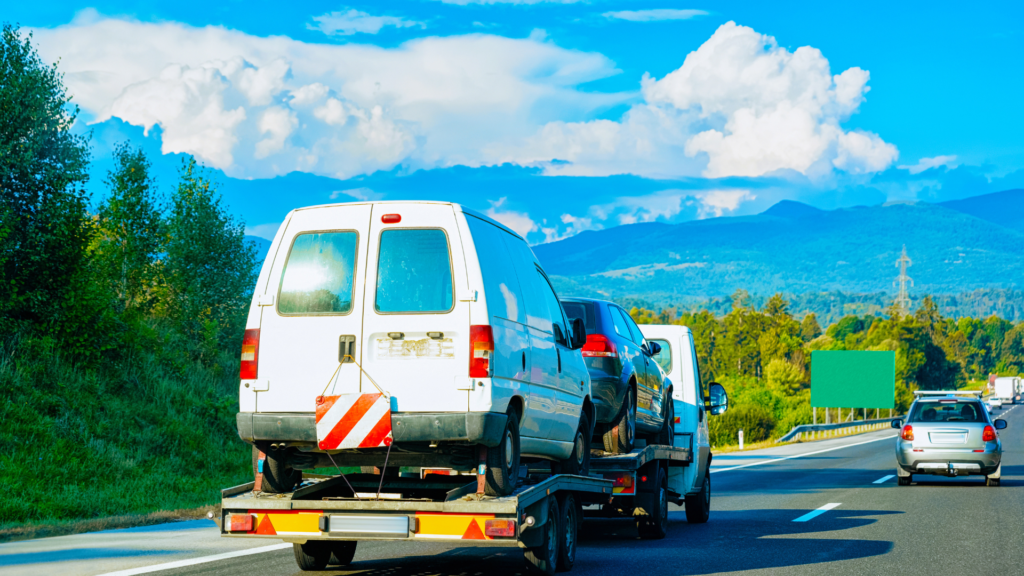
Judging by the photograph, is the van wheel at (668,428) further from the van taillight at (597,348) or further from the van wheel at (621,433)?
the van taillight at (597,348)

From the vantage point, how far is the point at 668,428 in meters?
12.7

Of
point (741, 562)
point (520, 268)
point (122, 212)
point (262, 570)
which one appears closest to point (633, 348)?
point (741, 562)

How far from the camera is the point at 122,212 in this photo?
43.1 metres

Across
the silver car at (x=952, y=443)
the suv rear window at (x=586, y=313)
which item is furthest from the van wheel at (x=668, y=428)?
the silver car at (x=952, y=443)

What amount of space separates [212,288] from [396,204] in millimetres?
36689

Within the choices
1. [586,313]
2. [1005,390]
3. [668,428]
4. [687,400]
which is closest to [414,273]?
[586,313]

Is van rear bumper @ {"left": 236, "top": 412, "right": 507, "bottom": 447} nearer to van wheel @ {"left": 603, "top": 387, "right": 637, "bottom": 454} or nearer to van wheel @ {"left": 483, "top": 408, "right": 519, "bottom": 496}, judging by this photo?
van wheel @ {"left": 483, "top": 408, "right": 519, "bottom": 496}

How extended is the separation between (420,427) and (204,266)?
126ft

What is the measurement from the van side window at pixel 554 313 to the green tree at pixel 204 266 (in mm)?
32455

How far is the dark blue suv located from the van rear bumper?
3.52 meters

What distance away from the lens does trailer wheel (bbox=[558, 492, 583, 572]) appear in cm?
857

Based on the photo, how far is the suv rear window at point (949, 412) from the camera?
2038 centimetres

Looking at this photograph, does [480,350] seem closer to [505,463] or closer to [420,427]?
[420,427]

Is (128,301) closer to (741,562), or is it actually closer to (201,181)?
(201,181)
